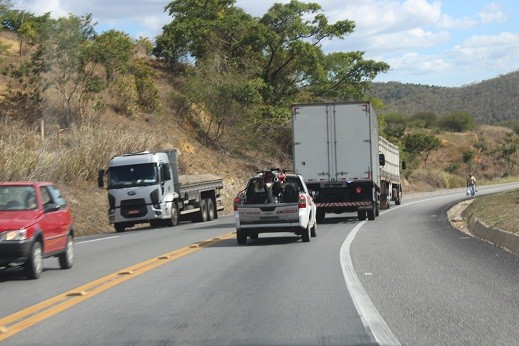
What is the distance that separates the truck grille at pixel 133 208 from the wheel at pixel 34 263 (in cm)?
1679

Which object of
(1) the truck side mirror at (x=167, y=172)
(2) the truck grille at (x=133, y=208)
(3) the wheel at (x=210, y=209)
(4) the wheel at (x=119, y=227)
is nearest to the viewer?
(2) the truck grille at (x=133, y=208)

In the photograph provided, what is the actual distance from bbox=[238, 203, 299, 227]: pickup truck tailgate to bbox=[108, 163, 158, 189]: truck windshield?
10790 mm

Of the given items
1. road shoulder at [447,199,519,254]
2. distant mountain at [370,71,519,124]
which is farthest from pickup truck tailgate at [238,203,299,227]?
distant mountain at [370,71,519,124]

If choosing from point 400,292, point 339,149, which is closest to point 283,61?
point 339,149

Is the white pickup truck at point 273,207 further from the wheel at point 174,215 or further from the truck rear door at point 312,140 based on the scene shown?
the wheel at point 174,215

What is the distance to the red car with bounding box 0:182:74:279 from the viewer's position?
1420 cm

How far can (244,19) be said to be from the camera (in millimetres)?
64062

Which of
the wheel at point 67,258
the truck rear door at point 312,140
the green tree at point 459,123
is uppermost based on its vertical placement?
the green tree at point 459,123

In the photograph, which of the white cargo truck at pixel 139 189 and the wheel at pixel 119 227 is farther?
the wheel at pixel 119 227

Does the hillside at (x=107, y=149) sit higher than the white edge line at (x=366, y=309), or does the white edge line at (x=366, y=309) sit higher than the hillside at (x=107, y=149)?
the hillside at (x=107, y=149)

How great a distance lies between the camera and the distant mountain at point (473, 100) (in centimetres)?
15000

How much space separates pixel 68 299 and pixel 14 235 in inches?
101

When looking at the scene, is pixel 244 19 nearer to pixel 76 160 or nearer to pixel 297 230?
pixel 76 160

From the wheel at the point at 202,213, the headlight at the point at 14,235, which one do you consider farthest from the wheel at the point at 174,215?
the headlight at the point at 14,235
